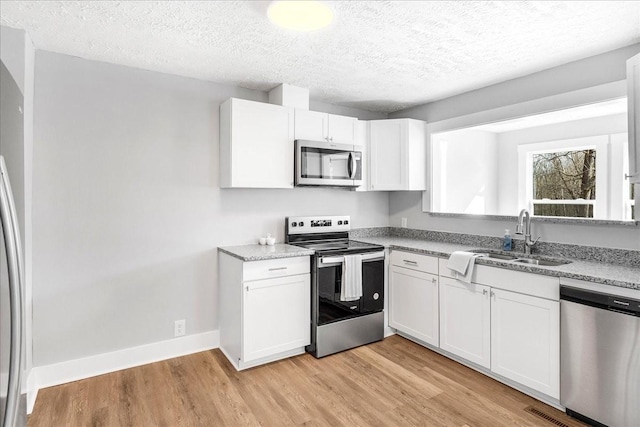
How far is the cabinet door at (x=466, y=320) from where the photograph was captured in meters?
2.68

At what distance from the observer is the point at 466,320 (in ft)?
9.25

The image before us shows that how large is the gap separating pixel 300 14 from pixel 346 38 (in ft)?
1.67

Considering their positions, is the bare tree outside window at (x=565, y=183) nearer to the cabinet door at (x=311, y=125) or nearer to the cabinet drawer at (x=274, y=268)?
the cabinet door at (x=311, y=125)

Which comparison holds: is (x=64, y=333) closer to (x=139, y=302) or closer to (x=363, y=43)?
(x=139, y=302)

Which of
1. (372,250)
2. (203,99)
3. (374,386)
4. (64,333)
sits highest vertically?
(203,99)

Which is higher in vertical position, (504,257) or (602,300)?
(504,257)

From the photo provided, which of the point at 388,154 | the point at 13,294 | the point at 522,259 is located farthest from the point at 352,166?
the point at 13,294

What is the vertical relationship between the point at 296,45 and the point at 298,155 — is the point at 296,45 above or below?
above

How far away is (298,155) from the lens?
10.7 ft

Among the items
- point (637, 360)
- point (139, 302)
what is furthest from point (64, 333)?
point (637, 360)

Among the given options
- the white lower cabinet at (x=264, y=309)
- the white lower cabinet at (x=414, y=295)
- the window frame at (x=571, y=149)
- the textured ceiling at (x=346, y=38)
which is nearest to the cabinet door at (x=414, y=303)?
the white lower cabinet at (x=414, y=295)

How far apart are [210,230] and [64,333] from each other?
1286 mm

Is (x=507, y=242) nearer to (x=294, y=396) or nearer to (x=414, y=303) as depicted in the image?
(x=414, y=303)

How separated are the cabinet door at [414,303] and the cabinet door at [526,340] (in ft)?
1.82
